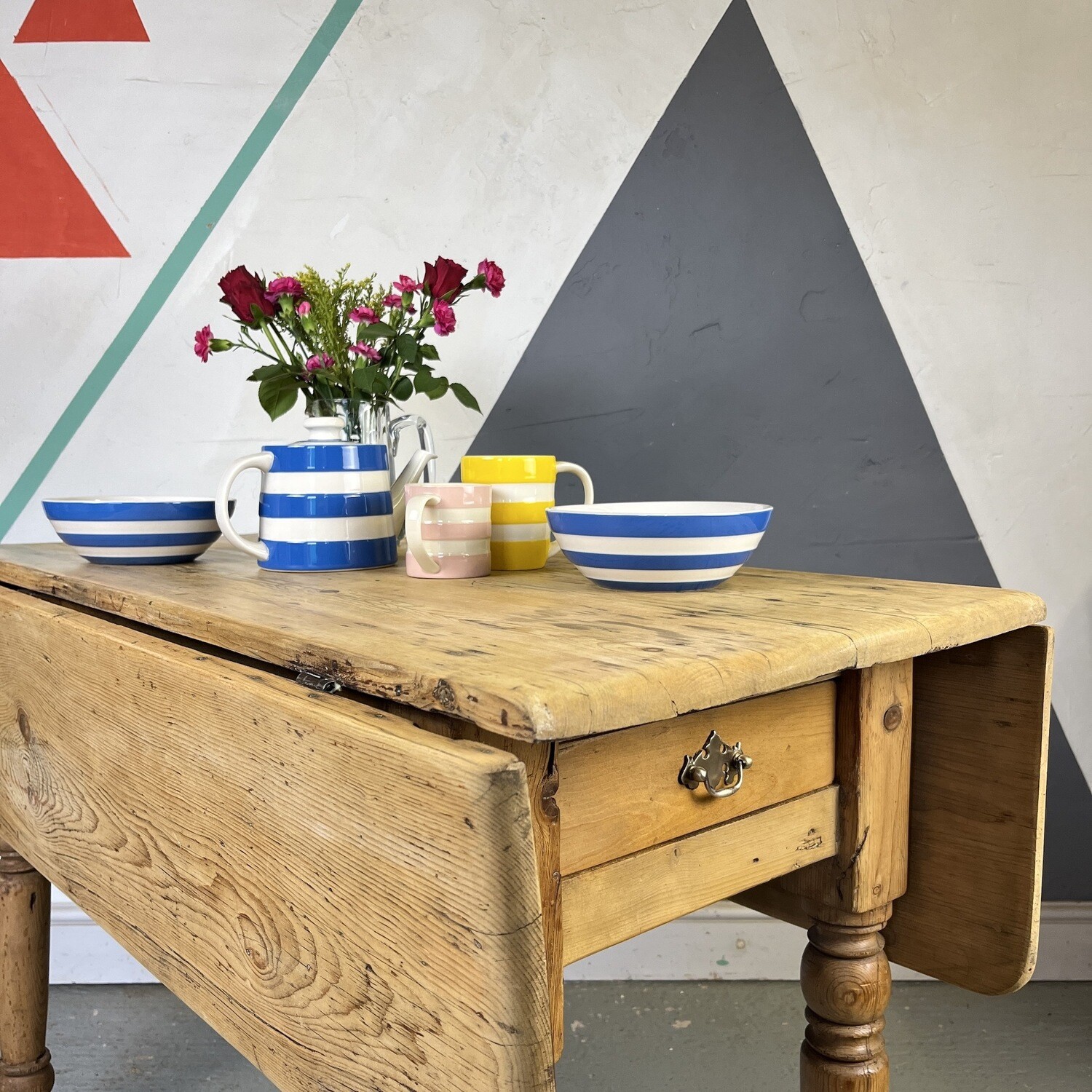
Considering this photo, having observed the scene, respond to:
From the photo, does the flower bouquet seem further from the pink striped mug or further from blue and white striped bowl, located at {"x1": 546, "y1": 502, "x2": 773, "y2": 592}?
blue and white striped bowl, located at {"x1": 546, "y1": 502, "x2": 773, "y2": 592}

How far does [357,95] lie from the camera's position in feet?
5.48

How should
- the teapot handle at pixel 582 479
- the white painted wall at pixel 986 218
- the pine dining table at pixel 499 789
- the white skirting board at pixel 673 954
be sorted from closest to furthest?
the pine dining table at pixel 499 789 < the teapot handle at pixel 582 479 < the white painted wall at pixel 986 218 < the white skirting board at pixel 673 954

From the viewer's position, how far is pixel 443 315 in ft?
3.93

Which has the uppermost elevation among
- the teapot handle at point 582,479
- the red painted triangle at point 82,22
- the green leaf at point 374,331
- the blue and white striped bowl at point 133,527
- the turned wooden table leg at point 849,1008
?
the red painted triangle at point 82,22

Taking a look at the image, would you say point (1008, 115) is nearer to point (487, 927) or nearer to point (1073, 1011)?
point (1073, 1011)

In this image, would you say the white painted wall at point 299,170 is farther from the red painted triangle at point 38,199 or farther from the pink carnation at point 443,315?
the pink carnation at point 443,315

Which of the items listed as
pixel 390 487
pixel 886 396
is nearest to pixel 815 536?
pixel 886 396

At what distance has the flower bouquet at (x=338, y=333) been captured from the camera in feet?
3.76

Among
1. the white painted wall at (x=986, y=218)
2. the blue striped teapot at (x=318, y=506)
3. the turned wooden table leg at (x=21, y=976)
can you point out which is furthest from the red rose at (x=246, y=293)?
the white painted wall at (x=986, y=218)

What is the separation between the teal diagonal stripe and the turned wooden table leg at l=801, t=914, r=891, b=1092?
143cm

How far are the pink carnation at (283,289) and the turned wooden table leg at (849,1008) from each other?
2.82 feet

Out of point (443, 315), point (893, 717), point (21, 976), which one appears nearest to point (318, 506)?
point (443, 315)

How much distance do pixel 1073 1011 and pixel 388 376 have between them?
1.48 metres

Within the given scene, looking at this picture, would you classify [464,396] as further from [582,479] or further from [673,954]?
[673,954]
